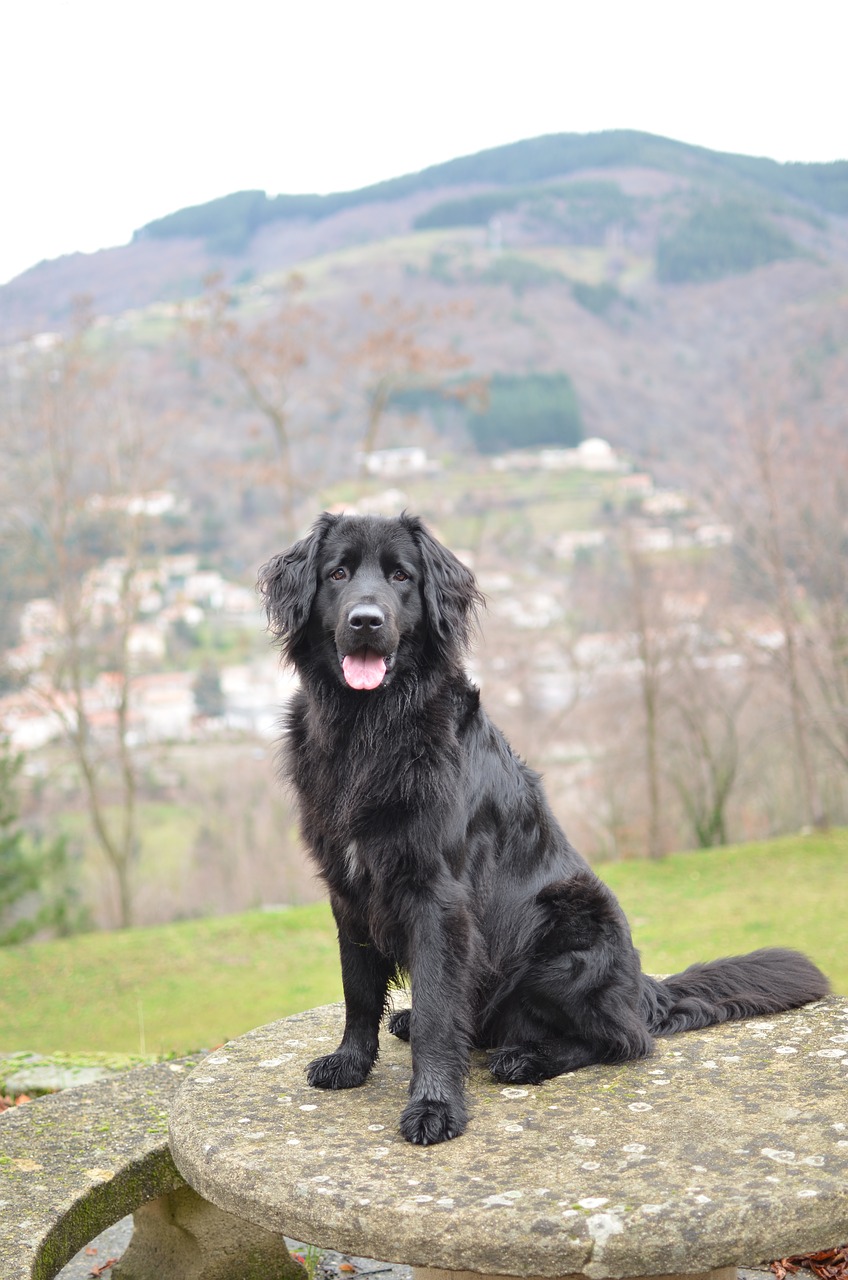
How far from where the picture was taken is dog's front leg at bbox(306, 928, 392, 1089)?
3371 mm

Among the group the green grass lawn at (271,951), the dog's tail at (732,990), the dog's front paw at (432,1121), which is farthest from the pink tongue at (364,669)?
the green grass lawn at (271,951)

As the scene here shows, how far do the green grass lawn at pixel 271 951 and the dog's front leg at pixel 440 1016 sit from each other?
37.9 ft

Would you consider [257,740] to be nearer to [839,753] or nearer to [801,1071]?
[839,753]

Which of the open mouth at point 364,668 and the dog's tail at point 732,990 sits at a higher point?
the open mouth at point 364,668

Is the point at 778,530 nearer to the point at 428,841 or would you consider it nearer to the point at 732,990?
the point at 732,990

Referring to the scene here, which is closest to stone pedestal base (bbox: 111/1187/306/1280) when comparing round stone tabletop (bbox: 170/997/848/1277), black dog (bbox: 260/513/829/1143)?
round stone tabletop (bbox: 170/997/848/1277)

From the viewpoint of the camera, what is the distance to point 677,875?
72.6 feet

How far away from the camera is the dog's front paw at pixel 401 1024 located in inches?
150

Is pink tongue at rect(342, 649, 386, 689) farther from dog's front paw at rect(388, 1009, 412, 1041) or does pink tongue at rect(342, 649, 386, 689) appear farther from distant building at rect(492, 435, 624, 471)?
A: distant building at rect(492, 435, 624, 471)

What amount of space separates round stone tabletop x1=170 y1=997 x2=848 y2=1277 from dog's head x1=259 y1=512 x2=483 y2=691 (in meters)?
1.24

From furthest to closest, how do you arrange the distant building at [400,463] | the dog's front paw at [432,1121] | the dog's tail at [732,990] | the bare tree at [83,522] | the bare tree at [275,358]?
the distant building at [400,463], the bare tree at [275,358], the bare tree at [83,522], the dog's tail at [732,990], the dog's front paw at [432,1121]

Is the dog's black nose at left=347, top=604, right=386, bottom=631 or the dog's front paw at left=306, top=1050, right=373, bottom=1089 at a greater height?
the dog's black nose at left=347, top=604, right=386, bottom=631

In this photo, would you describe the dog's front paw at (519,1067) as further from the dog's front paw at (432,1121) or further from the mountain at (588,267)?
the mountain at (588,267)

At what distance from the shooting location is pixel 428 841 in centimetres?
313
